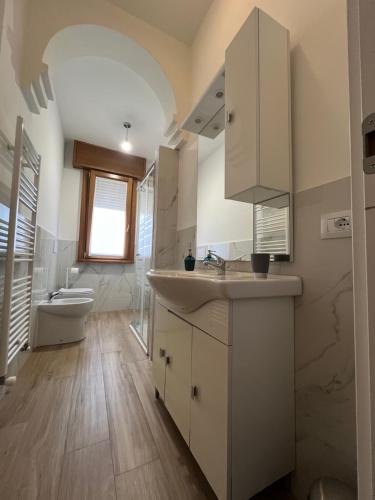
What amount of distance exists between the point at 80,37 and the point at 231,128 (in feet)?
5.16

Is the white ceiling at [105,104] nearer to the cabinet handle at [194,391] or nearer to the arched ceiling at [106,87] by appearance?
the arched ceiling at [106,87]

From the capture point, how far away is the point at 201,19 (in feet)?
5.62

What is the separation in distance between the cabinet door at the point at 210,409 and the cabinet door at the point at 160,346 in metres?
0.35

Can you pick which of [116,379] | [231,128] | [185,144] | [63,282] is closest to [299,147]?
[231,128]

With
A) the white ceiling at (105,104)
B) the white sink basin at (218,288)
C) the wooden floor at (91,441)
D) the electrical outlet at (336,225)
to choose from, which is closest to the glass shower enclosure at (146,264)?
the wooden floor at (91,441)

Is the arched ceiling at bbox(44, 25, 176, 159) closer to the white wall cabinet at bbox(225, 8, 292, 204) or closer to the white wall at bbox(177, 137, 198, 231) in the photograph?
the white wall at bbox(177, 137, 198, 231)

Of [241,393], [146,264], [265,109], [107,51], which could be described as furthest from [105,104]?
[241,393]

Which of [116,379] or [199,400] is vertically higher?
[199,400]

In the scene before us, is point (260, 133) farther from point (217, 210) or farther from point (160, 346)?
point (160, 346)

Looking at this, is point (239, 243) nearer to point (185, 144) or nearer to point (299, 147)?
point (299, 147)

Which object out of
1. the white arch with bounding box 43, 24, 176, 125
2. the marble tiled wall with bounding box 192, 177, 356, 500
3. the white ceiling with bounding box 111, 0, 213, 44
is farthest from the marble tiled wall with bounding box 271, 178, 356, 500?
the white ceiling with bounding box 111, 0, 213, 44

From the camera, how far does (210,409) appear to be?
0.76 metres

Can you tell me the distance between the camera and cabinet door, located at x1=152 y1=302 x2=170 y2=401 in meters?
1.19

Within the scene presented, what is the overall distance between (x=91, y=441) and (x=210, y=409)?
0.70 m
